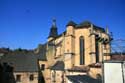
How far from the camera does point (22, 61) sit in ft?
190

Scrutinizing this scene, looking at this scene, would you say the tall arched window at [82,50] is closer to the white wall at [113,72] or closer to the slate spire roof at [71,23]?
the slate spire roof at [71,23]

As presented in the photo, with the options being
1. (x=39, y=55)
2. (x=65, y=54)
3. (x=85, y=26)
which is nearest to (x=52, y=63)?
(x=39, y=55)

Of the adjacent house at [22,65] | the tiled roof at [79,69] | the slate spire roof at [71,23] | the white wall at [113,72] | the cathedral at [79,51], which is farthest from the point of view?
the adjacent house at [22,65]

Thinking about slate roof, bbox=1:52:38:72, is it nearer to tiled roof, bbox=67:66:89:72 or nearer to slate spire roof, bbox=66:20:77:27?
tiled roof, bbox=67:66:89:72

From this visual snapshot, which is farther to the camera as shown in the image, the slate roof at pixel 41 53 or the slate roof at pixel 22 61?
the slate roof at pixel 41 53

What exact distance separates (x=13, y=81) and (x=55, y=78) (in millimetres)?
9710

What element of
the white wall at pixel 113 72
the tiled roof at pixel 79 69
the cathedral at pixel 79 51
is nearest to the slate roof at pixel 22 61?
the cathedral at pixel 79 51

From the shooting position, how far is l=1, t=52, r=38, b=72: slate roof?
55.9 m

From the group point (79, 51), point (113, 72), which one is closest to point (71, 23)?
point (79, 51)

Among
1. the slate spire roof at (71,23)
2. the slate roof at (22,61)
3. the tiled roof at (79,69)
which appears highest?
the slate spire roof at (71,23)

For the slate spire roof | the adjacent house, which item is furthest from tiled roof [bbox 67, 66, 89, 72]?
the adjacent house

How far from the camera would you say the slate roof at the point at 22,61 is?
55875 mm

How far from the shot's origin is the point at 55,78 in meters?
54.3

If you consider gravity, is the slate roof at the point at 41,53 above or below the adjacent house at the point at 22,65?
above
